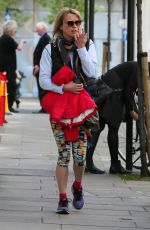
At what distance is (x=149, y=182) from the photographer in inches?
408

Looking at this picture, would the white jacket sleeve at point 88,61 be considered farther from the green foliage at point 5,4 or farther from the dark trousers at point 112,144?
the green foliage at point 5,4

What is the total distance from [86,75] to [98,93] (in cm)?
56

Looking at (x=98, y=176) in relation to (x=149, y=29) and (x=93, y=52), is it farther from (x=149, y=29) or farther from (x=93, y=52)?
(x=149, y=29)

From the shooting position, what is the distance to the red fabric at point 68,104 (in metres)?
7.72

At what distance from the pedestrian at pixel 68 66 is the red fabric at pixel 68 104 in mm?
20

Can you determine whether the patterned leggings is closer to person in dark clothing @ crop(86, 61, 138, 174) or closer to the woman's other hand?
the woman's other hand

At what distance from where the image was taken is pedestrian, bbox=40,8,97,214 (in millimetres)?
7773

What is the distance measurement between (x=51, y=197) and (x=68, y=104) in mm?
1377

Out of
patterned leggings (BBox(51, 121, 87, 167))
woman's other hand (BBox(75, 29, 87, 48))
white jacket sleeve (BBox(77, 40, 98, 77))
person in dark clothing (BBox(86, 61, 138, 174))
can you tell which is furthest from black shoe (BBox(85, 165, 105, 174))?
woman's other hand (BBox(75, 29, 87, 48))

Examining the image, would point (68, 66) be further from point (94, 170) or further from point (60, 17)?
point (94, 170)

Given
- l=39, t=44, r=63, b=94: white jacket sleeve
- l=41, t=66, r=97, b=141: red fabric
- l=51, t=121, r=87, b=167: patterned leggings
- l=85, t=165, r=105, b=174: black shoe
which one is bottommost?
l=85, t=165, r=105, b=174: black shoe

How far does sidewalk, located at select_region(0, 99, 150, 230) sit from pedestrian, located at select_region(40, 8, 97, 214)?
359 mm

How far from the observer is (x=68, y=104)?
25.6 feet

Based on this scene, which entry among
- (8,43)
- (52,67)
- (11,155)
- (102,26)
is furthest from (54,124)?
(102,26)
